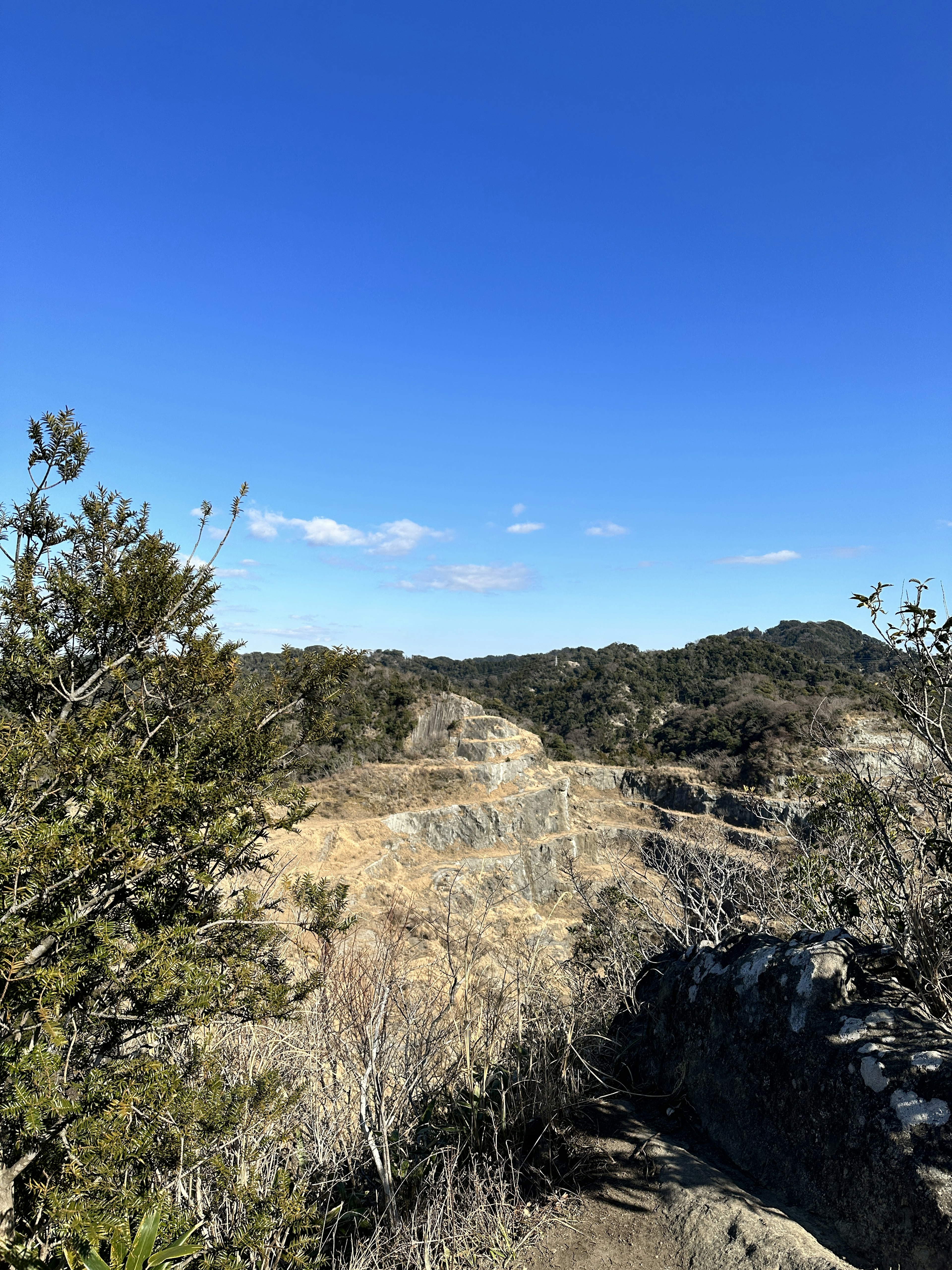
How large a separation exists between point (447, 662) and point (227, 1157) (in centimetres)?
7444

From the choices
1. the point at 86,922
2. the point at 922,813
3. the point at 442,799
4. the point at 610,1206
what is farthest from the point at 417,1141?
the point at 442,799

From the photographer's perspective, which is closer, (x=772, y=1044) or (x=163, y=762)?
(x=772, y=1044)

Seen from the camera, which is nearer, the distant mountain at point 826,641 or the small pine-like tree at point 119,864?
the small pine-like tree at point 119,864

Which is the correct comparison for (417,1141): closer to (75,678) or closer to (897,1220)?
(897,1220)

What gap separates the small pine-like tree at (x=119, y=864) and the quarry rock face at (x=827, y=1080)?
7.65 feet

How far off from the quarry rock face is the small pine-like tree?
91.8 inches

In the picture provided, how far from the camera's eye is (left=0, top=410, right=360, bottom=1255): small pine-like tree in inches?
101

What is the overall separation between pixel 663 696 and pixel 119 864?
47.1 m

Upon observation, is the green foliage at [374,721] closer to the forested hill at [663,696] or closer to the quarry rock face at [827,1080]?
the forested hill at [663,696]

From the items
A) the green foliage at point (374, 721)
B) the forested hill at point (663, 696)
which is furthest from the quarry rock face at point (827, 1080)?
the green foliage at point (374, 721)

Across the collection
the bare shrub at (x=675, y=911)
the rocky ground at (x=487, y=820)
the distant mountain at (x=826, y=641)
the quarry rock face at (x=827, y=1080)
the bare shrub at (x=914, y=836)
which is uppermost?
the distant mountain at (x=826, y=641)

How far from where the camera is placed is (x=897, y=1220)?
2188 mm

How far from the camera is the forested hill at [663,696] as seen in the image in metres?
29.7

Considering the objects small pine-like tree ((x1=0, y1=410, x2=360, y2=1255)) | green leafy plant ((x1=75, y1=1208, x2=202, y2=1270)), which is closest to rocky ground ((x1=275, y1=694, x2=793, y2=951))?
small pine-like tree ((x1=0, y1=410, x2=360, y2=1255))
